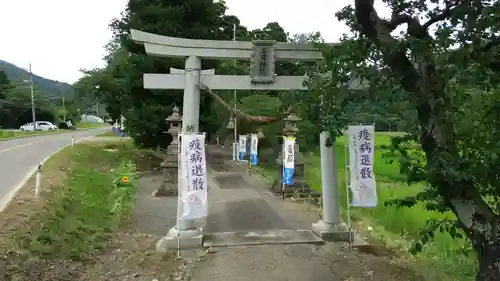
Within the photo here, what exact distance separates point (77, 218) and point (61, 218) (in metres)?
0.34

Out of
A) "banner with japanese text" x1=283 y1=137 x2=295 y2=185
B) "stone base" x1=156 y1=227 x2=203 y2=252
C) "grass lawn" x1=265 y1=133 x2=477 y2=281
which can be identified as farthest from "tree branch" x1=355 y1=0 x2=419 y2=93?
"banner with japanese text" x1=283 y1=137 x2=295 y2=185

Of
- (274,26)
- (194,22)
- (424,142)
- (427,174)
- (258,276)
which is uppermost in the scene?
(274,26)

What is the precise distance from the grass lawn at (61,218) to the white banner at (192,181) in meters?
1.74

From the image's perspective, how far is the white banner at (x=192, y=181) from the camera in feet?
22.9

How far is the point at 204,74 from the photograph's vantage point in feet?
25.0

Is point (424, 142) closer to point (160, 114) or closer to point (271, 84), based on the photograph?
point (271, 84)

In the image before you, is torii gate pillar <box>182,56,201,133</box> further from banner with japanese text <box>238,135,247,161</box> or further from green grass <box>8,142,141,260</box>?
banner with japanese text <box>238,135,247,161</box>

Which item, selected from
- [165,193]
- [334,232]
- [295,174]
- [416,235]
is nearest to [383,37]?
[334,232]

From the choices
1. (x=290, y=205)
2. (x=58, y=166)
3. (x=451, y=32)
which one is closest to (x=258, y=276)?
(x=451, y=32)

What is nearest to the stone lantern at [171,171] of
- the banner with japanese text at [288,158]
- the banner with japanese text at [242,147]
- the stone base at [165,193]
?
the stone base at [165,193]

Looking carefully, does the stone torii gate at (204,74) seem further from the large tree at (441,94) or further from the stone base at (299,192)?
the stone base at (299,192)

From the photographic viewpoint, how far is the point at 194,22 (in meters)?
19.0

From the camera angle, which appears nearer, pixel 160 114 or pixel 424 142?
pixel 424 142

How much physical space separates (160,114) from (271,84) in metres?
11.0
